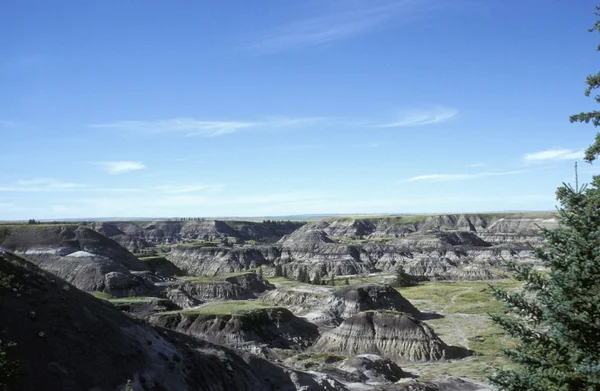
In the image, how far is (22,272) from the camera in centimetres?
3497

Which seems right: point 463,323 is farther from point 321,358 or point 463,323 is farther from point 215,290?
point 215,290

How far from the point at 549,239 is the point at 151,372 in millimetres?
29892

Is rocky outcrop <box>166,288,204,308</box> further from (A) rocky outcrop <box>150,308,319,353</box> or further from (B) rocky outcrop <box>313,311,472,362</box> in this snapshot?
(B) rocky outcrop <box>313,311,472,362</box>

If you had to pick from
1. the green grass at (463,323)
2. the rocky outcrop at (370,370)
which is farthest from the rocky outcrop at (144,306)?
the green grass at (463,323)

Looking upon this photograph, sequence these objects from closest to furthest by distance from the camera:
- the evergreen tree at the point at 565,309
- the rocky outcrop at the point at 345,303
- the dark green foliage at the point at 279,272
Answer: the evergreen tree at the point at 565,309 → the rocky outcrop at the point at 345,303 → the dark green foliage at the point at 279,272

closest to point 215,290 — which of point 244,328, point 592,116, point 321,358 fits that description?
point 244,328

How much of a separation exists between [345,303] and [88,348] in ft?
228

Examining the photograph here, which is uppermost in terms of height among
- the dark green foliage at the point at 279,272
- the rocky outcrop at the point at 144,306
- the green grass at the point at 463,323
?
the rocky outcrop at the point at 144,306

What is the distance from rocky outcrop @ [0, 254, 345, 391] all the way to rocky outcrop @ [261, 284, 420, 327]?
163 feet

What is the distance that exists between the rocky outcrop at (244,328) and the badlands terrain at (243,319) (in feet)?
0.74

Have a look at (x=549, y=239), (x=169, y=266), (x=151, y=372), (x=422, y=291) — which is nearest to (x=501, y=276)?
(x=422, y=291)

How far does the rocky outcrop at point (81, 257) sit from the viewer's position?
333ft

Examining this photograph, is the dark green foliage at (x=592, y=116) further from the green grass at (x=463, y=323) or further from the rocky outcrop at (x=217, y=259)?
the rocky outcrop at (x=217, y=259)

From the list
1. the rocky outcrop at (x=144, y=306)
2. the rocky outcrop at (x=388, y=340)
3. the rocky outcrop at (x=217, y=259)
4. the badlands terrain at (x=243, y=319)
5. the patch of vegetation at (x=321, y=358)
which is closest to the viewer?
the badlands terrain at (x=243, y=319)
